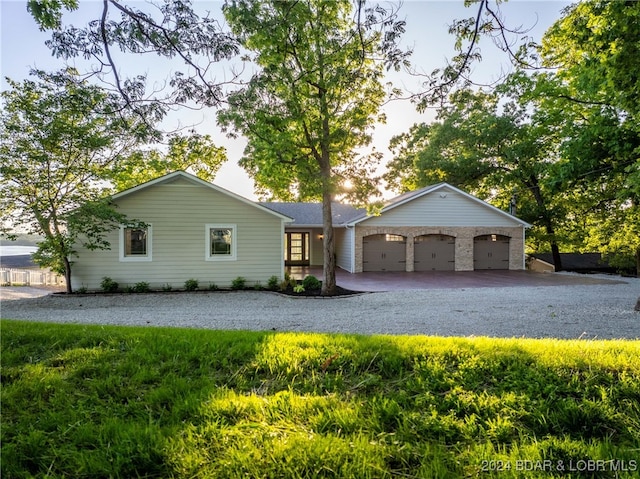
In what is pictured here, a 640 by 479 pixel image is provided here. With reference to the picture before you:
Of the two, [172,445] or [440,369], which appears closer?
[172,445]

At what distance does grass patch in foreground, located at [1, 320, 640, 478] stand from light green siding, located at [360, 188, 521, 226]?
15.8m

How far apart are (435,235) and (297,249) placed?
8.82m

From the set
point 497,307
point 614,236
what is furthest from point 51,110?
point 614,236

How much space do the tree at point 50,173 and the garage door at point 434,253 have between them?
14.6 metres

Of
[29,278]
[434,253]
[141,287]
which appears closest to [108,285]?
[141,287]

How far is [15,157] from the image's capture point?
9992 millimetres

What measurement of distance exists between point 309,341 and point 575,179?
1148 cm

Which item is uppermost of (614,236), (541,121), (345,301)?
(541,121)

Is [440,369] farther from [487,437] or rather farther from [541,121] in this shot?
[541,121]

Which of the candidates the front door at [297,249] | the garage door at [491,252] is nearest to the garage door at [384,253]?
the garage door at [491,252]

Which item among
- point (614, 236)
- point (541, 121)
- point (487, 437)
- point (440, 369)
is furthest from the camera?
point (614, 236)

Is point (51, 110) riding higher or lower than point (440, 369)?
higher

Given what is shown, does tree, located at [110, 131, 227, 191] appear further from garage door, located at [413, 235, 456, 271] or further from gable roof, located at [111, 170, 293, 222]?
garage door, located at [413, 235, 456, 271]

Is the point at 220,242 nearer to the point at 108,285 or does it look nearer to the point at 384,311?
the point at 108,285
